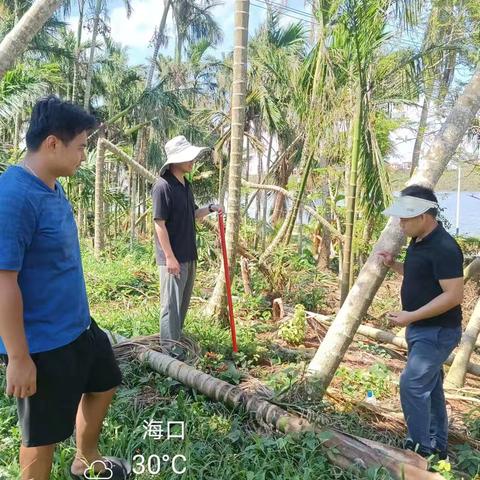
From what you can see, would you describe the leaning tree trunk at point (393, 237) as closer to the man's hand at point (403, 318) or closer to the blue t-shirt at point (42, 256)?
the man's hand at point (403, 318)

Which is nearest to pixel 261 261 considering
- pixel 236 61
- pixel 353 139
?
pixel 353 139

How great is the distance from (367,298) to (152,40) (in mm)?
23912

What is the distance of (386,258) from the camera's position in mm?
3207

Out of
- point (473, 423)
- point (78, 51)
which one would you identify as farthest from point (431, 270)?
point (78, 51)

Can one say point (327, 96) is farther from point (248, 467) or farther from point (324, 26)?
point (248, 467)

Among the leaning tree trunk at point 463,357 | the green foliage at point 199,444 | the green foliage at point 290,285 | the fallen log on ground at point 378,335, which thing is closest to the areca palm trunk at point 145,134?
the green foliage at point 290,285

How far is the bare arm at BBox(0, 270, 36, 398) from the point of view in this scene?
6.10ft

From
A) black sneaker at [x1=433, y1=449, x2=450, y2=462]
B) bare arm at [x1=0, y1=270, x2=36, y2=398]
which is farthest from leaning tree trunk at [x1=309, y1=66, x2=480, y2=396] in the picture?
bare arm at [x1=0, y1=270, x2=36, y2=398]

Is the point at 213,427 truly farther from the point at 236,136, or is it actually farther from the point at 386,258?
the point at 236,136

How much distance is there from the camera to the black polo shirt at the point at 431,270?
9.07 ft

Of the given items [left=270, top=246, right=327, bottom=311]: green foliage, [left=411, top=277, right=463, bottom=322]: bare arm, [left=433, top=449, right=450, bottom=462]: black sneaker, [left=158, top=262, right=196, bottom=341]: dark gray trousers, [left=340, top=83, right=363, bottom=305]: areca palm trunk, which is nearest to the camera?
[left=411, top=277, right=463, bottom=322]: bare arm

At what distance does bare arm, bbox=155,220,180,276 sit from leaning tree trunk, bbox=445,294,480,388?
9.02ft

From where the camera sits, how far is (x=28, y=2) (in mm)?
17016

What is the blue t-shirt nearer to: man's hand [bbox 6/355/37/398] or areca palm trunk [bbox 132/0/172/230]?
man's hand [bbox 6/355/37/398]
